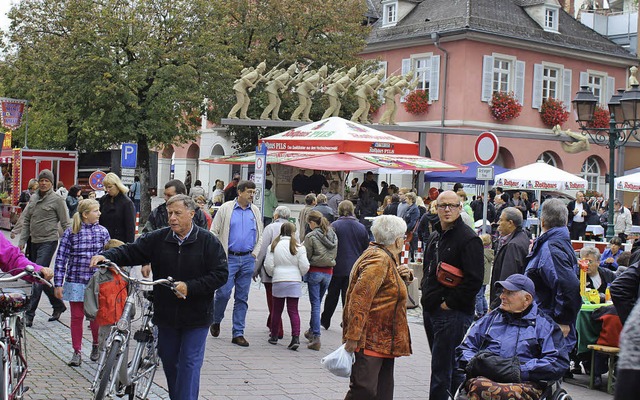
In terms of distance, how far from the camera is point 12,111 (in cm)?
4159

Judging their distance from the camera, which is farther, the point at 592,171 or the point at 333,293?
the point at 592,171

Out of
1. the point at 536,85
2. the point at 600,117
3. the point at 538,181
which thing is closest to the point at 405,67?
the point at 536,85

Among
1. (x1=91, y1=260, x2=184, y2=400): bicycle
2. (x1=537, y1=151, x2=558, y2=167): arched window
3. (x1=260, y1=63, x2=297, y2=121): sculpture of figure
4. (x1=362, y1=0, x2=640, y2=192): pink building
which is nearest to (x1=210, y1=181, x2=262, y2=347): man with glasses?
(x1=91, y1=260, x2=184, y2=400): bicycle

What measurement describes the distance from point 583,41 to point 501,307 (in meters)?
42.0

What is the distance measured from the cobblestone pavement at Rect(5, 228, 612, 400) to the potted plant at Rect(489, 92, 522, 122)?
31296mm

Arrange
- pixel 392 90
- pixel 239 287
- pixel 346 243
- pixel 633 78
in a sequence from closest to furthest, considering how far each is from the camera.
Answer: pixel 239 287 < pixel 346 243 < pixel 633 78 < pixel 392 90

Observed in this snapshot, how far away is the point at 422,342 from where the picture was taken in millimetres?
12422

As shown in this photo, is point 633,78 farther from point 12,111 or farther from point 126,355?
point 12,111

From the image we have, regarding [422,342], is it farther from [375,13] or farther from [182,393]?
[375,13]

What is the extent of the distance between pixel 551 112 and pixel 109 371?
3995cm

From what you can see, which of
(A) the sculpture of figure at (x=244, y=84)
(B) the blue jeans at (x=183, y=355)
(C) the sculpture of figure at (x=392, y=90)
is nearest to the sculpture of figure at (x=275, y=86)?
(A) the sculpture of figure at (x=244, y=84)

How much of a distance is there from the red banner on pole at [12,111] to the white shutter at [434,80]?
17.8m

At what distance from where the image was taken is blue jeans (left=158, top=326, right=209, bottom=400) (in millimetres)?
6766

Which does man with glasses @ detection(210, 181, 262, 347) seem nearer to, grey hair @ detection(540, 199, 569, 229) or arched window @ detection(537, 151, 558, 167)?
grey hair @ detection(540, 199, 569, 229)
